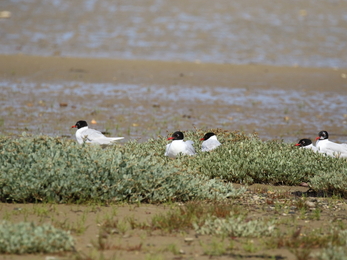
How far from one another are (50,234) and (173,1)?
25.2 metres

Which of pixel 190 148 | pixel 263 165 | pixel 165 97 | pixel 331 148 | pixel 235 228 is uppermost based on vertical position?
pixel 235 228

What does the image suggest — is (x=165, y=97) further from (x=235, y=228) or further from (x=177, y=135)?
(x=235, y=228)

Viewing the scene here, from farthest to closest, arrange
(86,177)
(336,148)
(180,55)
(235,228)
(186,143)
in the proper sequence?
(180,55) → (336,148) → (186,143) → (86,177) → (235,228)

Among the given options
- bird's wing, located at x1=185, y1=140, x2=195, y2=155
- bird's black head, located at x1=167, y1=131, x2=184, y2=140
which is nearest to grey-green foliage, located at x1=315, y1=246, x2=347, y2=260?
bird's wing, located at x1=185, y1=140, x2=195, y2=155

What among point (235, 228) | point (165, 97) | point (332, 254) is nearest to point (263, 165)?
point (235, 228)

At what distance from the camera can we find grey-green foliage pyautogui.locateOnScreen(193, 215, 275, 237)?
5.77 meters

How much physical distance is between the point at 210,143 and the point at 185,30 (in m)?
17.2

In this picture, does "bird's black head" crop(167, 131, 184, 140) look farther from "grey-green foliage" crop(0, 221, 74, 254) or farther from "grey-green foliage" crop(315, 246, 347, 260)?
"grey-green foliage" crop(315, 246, 347, 260)

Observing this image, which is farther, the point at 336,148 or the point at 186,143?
the point at 336,148

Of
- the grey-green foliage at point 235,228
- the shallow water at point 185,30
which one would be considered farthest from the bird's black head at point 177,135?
the shallow water at point 185,30

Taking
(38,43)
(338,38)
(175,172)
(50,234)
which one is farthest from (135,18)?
(50,234)

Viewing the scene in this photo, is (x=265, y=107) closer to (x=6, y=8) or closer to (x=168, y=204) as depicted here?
(x=168, y=204)

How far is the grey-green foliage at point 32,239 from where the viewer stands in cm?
505

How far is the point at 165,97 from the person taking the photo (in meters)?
16.4
